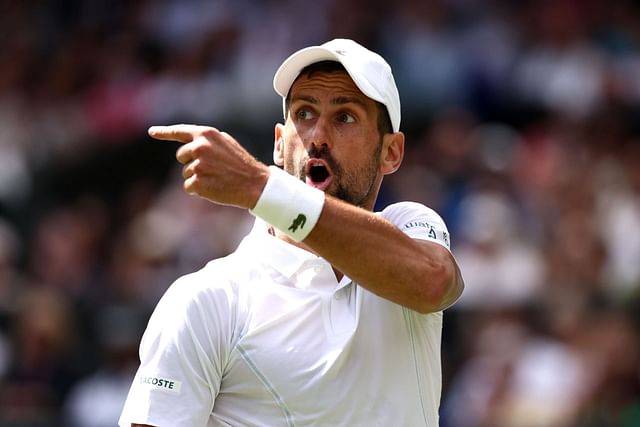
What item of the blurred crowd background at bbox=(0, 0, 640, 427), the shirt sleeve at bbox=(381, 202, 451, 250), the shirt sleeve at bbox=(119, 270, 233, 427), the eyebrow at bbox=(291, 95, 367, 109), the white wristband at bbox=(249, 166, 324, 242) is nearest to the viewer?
the white wristband at bbox=(249, 166, 324, 242)

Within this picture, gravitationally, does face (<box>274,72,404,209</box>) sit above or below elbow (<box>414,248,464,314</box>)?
above

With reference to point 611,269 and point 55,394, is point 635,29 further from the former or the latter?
point 55,394

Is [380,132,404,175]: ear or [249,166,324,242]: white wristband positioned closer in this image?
[249,166,324,242]: white wristband

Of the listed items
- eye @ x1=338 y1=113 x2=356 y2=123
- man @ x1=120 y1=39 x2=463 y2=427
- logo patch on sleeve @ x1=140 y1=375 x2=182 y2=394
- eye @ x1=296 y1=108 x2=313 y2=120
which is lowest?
logo patch on sleeve @ x1=140 y1=375 x2=182 y2=394

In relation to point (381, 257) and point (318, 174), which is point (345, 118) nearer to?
point (318, 174)

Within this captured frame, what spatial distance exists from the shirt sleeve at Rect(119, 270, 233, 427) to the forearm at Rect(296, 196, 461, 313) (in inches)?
15.6

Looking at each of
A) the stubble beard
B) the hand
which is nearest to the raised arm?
the hand

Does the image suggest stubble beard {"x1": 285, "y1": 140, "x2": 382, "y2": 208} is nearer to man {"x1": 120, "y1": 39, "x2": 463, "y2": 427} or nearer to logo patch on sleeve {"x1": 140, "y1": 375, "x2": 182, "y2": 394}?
man {"x1": 120, "y1": 39, "x2": 463, "y2": 427}

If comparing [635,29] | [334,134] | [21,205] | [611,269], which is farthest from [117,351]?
[334,134]

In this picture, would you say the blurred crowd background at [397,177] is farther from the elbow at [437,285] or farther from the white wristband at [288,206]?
the white wristband at [288,206]

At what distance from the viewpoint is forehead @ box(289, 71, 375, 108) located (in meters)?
3.95

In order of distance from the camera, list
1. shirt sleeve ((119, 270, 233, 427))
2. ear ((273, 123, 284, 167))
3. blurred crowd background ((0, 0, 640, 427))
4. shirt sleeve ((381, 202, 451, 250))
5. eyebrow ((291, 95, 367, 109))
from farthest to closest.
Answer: blurred crowd background ((0, 0, 640, 427)), ear ((273, 123, 284, 167)), eyebrow ((291, 95, 367, 109)), shirt sleeve ((381, 202, 451, 250)), shirt sleeve ((119, 270, 233, 427))

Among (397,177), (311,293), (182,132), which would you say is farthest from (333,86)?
(397,177)

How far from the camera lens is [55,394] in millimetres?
9625
